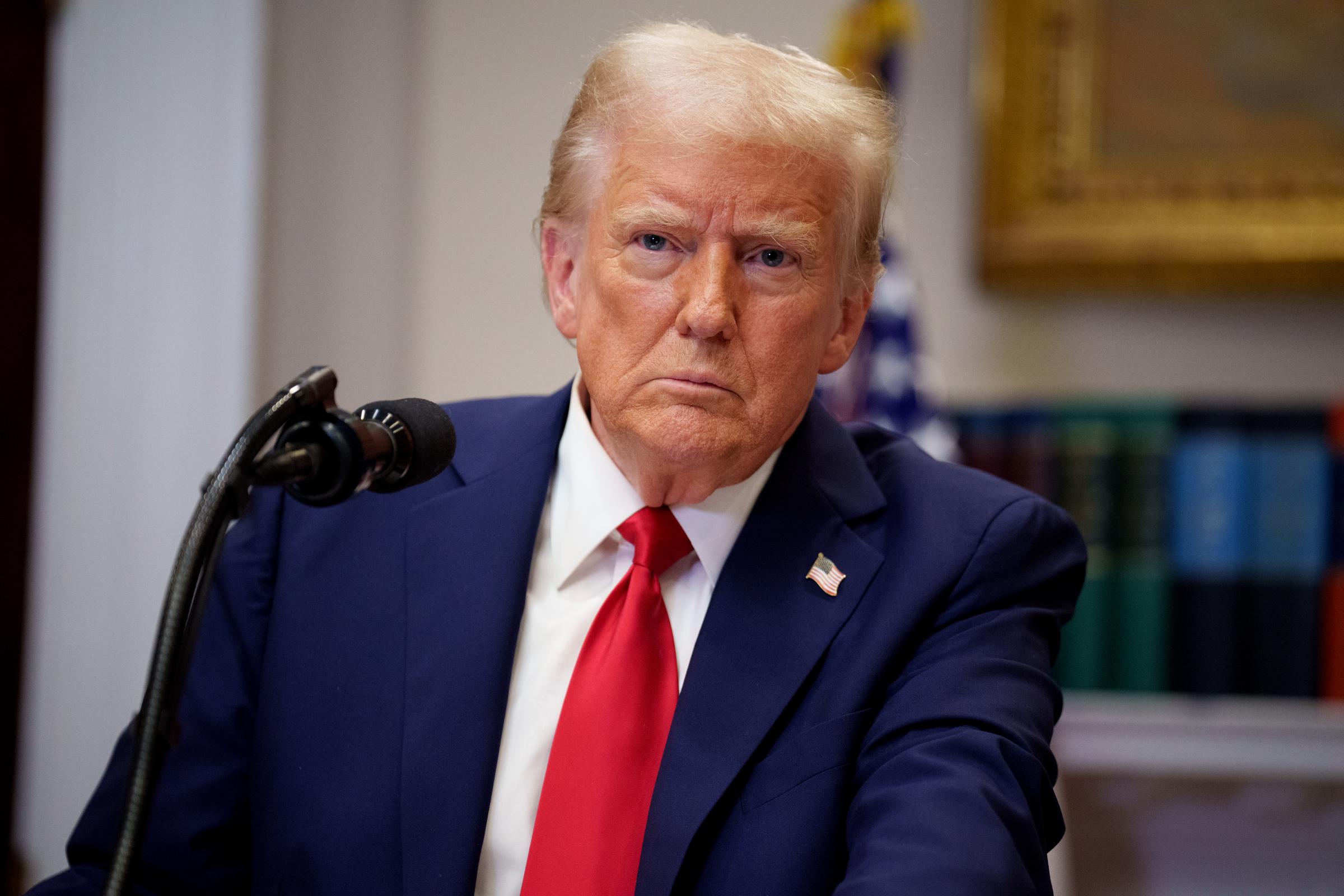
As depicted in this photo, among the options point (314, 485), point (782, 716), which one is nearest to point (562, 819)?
point (782, 716)

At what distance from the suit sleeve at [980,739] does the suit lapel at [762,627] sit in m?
0.11

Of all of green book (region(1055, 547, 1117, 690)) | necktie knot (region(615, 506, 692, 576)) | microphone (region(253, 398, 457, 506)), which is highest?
microphone (region(253, 398, 457, 506))

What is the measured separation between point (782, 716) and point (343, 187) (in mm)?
2013

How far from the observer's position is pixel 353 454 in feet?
2.72

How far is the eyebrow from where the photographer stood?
4.17 feet

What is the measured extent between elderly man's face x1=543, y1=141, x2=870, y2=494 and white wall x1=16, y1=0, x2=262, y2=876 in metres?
1.32

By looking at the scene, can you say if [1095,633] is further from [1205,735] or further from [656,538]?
[656,538]

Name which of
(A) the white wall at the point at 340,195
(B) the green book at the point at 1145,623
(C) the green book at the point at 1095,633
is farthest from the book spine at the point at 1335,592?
(A) the white wall at the point at 340,195

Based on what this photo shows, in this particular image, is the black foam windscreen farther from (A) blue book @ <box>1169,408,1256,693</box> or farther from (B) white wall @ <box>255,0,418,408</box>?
(A) blue book @ <box>1169,408,1256,693</box>

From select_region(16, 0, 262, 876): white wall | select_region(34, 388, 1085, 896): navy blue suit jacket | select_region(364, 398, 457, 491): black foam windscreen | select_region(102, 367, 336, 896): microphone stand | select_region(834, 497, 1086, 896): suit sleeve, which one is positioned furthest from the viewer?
select_region(16, 0, 262, 876): white wall

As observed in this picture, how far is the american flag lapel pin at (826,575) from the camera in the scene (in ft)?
4.39

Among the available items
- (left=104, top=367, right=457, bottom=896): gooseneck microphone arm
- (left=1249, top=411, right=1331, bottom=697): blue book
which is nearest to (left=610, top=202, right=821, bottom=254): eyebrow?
(left=104, top=367, right=457, bottom=896): gooseneck microphone arm

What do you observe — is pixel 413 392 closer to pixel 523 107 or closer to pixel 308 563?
pixel 523 107

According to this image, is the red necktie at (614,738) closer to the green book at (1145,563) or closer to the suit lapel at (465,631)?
the suit lapel at (465,631)
